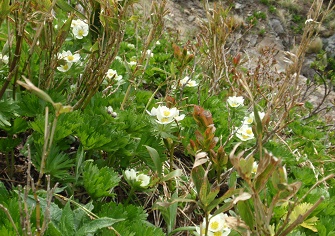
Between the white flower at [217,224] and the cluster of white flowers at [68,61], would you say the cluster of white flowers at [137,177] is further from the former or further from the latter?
the cluster of white flowers at [68,61]

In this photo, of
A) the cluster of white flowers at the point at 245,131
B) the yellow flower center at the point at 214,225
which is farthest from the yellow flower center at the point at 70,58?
the yellow flower center at the point at 214,225

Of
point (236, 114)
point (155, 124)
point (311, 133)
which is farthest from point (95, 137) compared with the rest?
point (311, 133)

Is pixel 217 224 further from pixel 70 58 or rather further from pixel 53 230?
pixel 70 58

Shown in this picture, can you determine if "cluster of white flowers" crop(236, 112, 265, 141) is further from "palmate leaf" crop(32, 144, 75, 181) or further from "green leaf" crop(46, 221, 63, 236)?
"green leaf" crop(46, 221, 63, 236)

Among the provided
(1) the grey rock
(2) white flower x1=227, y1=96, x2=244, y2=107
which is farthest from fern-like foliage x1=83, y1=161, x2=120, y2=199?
(1) the grey rock

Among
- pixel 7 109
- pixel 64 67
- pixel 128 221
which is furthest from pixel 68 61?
pixel 128 221
